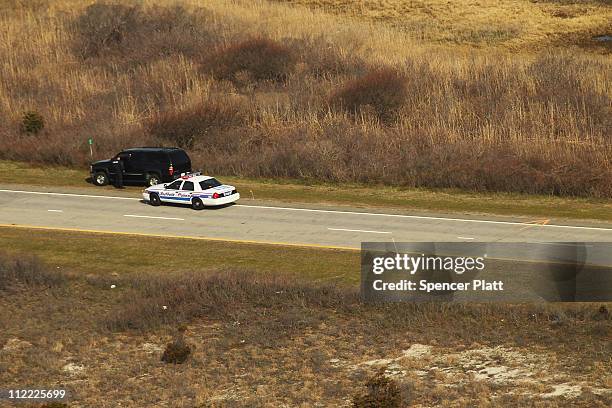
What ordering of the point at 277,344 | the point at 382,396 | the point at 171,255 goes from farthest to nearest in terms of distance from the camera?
1. the point at 171,255
2. the point at 277,344
3. the point at 382,396

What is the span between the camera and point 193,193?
4062 centimetres

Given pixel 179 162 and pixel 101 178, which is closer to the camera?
pixel 179 162

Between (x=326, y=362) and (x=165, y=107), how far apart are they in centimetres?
3271

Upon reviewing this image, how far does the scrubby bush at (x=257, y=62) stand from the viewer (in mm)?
61000

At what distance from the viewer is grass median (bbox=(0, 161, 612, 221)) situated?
40250mm

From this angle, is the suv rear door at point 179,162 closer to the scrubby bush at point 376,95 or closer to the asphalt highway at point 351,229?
the asphalt highway at point 351,229

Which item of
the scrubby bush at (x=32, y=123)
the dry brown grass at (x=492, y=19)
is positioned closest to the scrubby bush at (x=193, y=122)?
the scrubby bush at (x=32, y=123)

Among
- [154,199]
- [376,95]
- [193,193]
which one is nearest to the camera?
[193,193]

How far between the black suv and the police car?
248 cm

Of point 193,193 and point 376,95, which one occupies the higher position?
Result: point 376,95

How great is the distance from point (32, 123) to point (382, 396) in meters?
38.1

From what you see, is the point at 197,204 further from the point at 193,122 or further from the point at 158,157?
the point at 193,122

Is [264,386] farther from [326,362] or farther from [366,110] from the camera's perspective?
[366,110]

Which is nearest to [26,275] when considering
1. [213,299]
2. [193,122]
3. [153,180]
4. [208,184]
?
[213,299]
